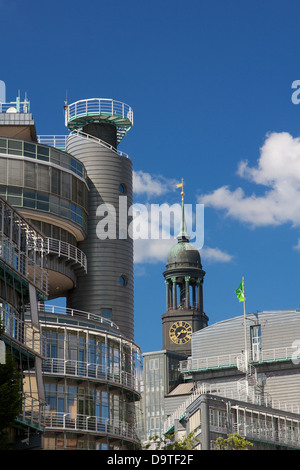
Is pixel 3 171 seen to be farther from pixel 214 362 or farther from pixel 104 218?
pixel 214 362

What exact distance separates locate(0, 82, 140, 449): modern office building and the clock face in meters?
53.7

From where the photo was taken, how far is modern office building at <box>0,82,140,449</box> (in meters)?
86.0

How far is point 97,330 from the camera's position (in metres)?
89.7

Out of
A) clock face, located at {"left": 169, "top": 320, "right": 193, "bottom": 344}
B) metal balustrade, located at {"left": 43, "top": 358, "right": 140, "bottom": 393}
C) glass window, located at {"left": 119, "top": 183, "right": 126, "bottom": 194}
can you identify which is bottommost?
metal balustrade, located at {"left": 43, "top": 358, "right": 140, "bottom": 393}

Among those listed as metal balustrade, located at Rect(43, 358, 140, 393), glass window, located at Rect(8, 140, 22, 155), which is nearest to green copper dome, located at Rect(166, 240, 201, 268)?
glass window, located at Rect(8, 140, 22, 155)

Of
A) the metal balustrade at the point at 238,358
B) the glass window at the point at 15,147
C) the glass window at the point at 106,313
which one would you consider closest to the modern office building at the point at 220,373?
the metal balustrade at the point at 238,358

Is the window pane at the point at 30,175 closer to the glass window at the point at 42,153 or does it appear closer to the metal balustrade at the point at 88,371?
the glass window at the point at 42,153

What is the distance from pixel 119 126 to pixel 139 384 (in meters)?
34.1

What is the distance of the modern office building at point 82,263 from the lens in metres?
86.0

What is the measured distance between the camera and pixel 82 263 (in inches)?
4055

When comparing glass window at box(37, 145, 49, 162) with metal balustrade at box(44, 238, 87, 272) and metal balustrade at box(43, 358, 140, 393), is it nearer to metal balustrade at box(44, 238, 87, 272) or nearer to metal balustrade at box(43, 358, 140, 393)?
metal balustrade at box(44, 238, 87, 272)

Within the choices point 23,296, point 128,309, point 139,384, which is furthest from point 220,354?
point 23,296

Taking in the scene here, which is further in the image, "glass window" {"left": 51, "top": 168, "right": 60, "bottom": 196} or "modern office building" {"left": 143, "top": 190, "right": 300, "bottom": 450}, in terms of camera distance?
"glass window" {"left": 51, "top": 168, "right": 60, "bottom": 196}
